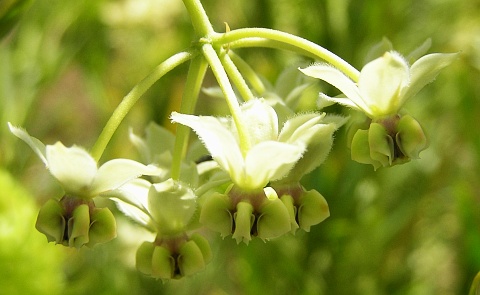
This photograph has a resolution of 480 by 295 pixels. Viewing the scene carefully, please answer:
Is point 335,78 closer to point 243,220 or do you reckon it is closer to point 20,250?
point 243,220

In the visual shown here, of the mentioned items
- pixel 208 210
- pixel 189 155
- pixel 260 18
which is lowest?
pixel 208 210

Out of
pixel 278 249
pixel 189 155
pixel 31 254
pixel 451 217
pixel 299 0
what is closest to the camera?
pixel 189 155

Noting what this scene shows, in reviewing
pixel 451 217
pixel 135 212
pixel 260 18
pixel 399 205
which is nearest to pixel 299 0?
pixel 260 18

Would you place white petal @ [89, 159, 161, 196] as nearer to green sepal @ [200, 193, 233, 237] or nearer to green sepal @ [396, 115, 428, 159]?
green sepal @ [200, 193, 233, 237]

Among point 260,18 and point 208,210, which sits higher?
point 260,18

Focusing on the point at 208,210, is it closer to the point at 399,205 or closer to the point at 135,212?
the point at 135,212

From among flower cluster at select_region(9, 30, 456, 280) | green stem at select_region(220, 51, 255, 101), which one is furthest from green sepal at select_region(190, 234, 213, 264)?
green stem at select_region(220, 51, 255, 101)

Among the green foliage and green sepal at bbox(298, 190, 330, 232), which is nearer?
green sepal at bbox(298, 190, 330, 232)
